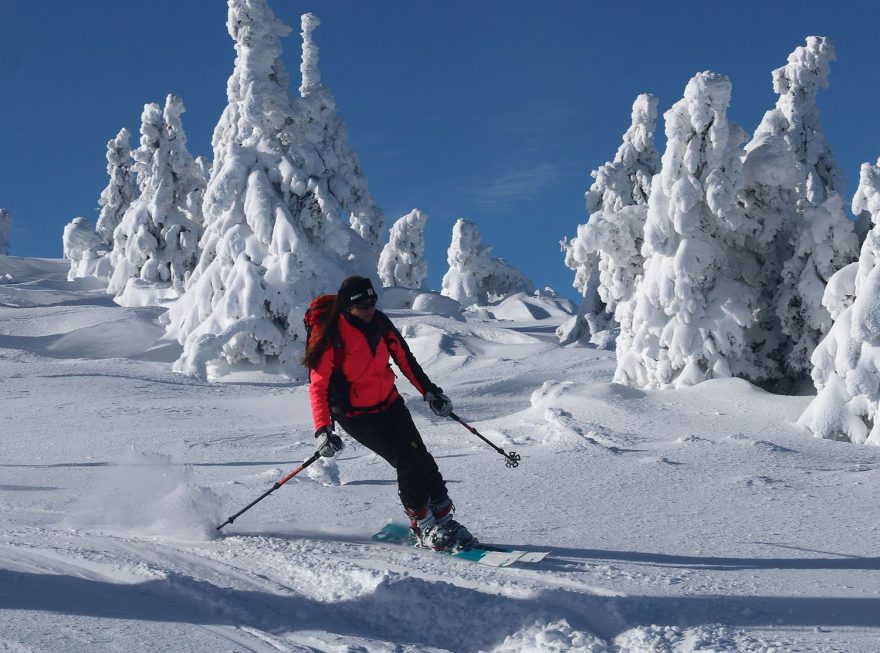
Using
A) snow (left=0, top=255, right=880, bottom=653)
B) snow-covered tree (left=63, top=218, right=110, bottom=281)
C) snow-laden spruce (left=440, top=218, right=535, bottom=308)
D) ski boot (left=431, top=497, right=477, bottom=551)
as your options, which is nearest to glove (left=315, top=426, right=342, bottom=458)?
snow (left=0, top=255, right=880, bottom=653)

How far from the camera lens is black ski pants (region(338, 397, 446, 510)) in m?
5.72

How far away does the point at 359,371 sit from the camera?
18.9 feet

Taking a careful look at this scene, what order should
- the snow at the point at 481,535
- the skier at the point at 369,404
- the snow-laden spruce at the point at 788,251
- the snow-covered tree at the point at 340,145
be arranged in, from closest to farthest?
1. the snow at the point at 481,535
2. the skier at the point at 369,404
3. the snow-laden spruce at the point at 788,251
4. the snow-covered tree at the point at 340,145

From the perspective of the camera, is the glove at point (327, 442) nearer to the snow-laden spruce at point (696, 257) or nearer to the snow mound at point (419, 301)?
the snow-laden spruce at point (696, 257)

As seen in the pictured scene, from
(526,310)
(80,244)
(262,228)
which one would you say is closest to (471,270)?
(526,310)

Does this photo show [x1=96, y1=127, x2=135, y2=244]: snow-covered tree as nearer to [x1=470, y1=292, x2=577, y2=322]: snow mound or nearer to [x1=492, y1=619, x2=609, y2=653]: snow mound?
[x1=470, y1=292, x2=577, y2=322]: snow mound

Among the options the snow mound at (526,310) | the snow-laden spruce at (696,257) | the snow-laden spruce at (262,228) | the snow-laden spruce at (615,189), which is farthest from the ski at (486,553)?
the snow mound at (526,310)

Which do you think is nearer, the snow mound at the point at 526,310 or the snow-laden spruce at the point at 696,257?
the snow-laden spruce at the point at 696,257

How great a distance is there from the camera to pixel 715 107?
1501 cm

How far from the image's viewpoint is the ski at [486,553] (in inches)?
199

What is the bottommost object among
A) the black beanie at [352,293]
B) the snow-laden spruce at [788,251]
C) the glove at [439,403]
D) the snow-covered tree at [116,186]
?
the glove at [439,403]

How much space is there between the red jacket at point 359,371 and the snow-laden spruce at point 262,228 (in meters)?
17.6

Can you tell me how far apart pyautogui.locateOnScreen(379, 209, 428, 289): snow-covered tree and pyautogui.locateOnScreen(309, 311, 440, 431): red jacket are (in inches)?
2149

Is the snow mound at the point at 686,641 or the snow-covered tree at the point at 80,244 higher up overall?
the snow-covered tree at the point at 80,244
